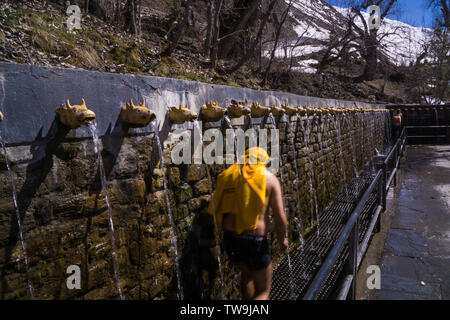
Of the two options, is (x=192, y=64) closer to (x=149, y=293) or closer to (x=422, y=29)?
(x=149, y=293)

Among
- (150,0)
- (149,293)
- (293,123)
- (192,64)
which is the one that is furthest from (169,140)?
(150,0)

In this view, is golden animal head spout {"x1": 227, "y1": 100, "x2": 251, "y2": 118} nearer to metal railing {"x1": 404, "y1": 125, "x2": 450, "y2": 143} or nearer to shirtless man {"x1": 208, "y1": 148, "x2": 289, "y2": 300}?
shirtless man {"x1": 208, "y1": 148, "x2": 289, "y2": 300}

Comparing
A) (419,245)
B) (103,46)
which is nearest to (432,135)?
(419,245)

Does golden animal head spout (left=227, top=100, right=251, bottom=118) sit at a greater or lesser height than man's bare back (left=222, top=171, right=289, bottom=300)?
greater

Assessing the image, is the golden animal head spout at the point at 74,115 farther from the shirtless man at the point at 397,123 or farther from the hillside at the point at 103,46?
the shirtless man at the point at 397,123

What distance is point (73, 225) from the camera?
2.18 metres

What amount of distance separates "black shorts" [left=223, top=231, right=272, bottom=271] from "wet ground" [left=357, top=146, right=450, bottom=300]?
1786 mm

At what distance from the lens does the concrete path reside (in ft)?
13.5

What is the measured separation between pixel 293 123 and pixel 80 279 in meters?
4.39

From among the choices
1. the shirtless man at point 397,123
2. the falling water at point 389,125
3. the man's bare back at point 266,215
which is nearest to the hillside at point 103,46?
the man's bare back at point 266,215

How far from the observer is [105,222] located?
2.39m

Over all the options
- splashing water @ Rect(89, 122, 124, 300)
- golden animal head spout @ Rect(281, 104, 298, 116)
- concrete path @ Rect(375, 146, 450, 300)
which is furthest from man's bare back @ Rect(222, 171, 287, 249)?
golden animal head spout @ Rect(281, 104, 298, 116)

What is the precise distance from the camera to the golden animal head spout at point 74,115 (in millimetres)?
1965

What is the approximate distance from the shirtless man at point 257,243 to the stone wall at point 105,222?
500 millimetres
